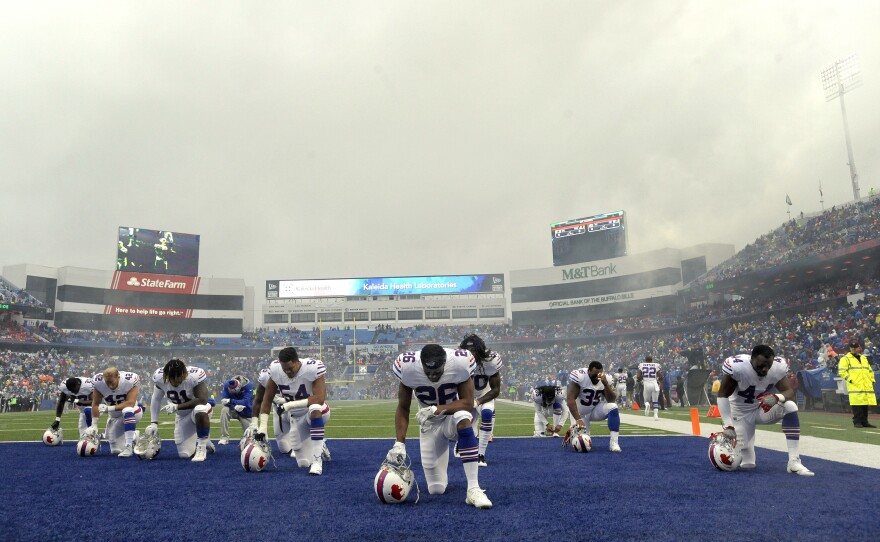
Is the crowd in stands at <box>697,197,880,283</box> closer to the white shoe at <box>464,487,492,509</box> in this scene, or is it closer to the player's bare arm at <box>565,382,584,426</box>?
the player's bare arm at <box>565,382,584,426</box>

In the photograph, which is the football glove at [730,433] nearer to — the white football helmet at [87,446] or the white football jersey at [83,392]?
the white football helmet at [87,446]

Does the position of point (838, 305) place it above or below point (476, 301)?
below

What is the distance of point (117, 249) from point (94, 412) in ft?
190

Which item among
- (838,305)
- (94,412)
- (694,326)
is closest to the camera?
(94,412)

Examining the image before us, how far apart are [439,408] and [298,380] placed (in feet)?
11.9

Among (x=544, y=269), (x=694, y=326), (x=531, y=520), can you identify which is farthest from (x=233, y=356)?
(x=531, y=520)

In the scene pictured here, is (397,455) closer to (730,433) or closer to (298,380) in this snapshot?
(298,380)

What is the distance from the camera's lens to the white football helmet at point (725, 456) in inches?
309

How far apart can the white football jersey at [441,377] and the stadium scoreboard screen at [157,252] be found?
64396 millimetres

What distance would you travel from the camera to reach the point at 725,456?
7871 mm

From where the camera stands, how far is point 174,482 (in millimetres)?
7598

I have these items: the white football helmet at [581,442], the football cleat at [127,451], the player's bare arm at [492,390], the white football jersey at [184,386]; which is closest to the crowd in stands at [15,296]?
the football cleat at [127,451]

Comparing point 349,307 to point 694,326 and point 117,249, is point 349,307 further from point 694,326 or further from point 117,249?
point 694,326

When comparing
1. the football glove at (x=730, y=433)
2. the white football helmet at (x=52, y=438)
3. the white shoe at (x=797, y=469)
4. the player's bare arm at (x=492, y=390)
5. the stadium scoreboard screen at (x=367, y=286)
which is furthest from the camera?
the stadium scoreboard screen at (x=367, y=286)
